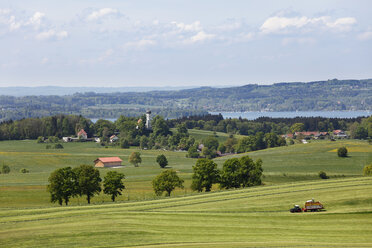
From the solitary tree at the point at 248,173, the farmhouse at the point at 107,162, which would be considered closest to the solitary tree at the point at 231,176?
the solitary tree at the point at 248,173

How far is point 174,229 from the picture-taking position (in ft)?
165

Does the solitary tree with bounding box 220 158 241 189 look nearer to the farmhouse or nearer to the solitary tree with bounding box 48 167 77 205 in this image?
the solitary tree with bounding box 48 167 77 205

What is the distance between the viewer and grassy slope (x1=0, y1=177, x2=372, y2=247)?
45375mm

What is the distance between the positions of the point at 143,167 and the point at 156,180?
162 ft

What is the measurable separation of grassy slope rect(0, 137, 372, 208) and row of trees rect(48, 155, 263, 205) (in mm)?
2144

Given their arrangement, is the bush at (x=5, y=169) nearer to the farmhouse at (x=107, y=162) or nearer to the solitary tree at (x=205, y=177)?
the farmhouse at (x=107, y=162)

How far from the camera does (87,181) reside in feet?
259

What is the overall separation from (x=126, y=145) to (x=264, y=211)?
141 meters

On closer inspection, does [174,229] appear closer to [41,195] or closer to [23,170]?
[41,195]

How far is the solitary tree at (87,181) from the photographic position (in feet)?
258

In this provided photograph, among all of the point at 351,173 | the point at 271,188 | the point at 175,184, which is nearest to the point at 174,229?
the point at 271,188

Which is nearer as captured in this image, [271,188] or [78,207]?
[78,207]

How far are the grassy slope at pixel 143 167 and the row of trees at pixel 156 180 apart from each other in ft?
7.03

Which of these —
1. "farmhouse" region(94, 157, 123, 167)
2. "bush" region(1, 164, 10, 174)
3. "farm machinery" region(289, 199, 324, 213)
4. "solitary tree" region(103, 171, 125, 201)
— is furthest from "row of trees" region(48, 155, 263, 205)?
"farmhouse" region(94, 157, 123, 167)
